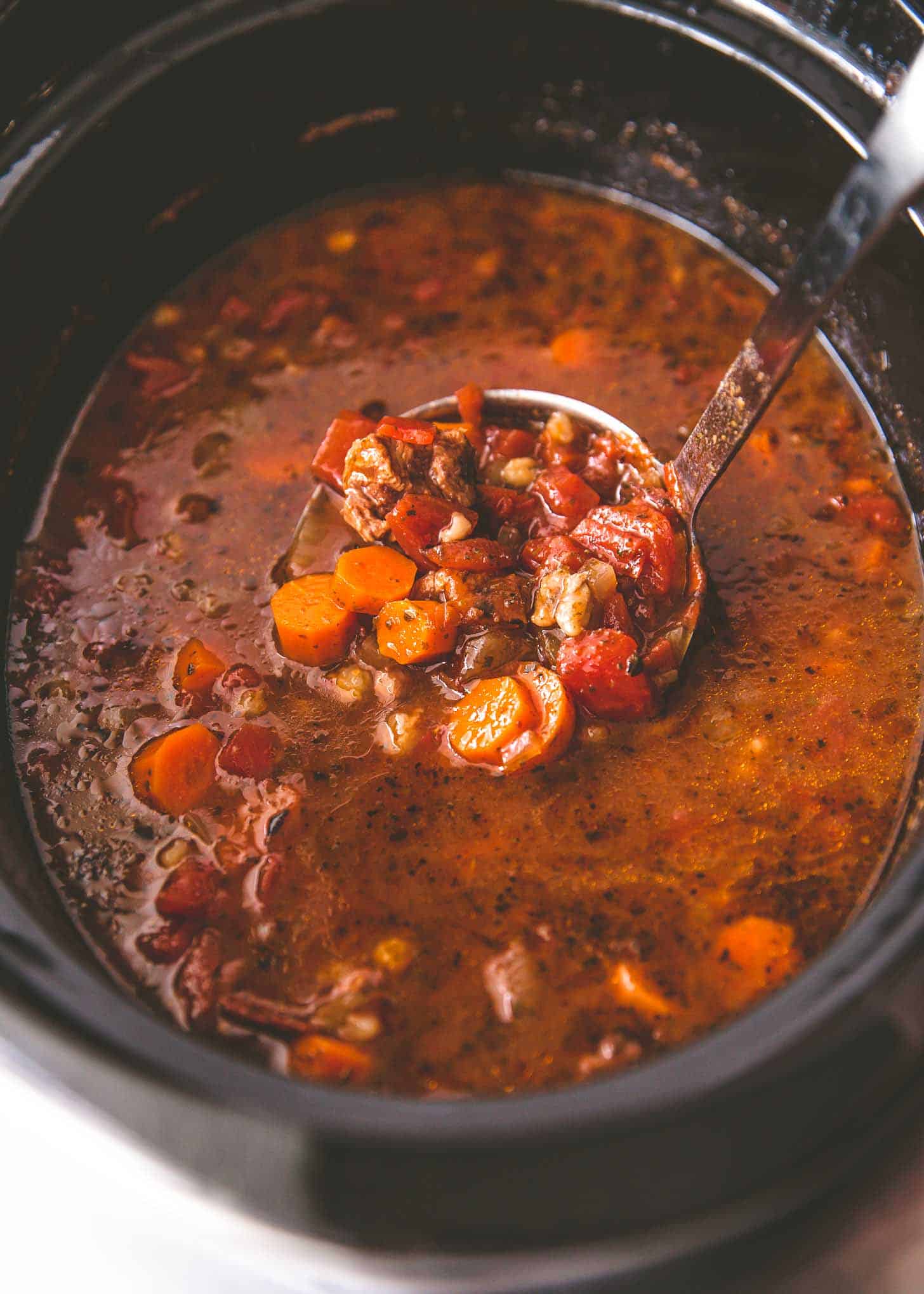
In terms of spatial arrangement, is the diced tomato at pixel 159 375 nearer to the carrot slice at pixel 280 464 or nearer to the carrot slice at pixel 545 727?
the carrot slice at pixel 280 464

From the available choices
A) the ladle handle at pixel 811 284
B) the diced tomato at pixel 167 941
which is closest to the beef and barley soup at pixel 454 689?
the diced tomato at pixel 167 941

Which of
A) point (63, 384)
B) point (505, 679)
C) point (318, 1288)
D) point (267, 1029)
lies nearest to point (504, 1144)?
point (318, 1288)

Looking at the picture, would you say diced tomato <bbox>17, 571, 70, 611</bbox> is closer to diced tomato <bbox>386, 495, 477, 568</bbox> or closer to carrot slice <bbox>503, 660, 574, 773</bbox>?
diced tomato <bbox>386, 495, 477, 568</bbox>

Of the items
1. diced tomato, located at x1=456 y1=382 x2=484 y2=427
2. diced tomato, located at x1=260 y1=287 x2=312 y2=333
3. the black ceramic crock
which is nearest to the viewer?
the black ceramic crock

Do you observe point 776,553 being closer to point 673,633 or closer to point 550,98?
point 673,633

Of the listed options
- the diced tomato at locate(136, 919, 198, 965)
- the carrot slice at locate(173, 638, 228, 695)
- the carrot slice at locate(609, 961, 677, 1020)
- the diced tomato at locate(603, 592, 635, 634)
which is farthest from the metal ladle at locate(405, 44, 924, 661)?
the diced tomato at locate(136, 919, 198, 965)

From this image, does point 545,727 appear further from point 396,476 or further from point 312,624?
point 396,476

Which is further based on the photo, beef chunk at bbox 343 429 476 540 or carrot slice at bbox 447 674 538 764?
beef chunk at bbox 343 429 476 540
